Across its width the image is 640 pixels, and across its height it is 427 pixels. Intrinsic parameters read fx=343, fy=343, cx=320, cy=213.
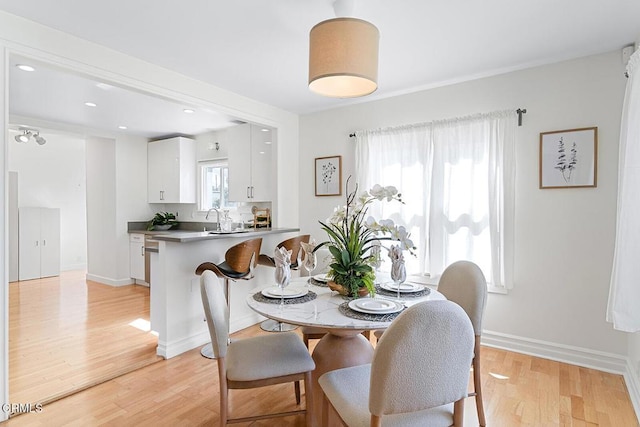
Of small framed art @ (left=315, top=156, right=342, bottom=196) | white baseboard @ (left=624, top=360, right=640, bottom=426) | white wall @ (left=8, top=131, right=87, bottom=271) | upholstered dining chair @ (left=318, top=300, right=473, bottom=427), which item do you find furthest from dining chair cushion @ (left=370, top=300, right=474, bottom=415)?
white wall @ (left=8, top=131, right=87, bottom=271)

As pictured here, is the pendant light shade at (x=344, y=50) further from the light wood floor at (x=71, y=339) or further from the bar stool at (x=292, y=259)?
the light wood floor at (x=71, y=339)

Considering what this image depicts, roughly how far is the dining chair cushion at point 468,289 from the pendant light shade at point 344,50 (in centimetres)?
127

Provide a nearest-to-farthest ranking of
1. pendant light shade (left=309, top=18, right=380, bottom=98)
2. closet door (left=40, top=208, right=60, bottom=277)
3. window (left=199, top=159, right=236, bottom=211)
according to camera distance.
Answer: pendant light shade (left=309, top=18, right=380, bottom=98)
window (left=199, top=159, right=236, bottom=211)
closet door (left=40, top=208, right=60, bottom=277)

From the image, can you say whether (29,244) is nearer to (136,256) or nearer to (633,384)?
(136,256)

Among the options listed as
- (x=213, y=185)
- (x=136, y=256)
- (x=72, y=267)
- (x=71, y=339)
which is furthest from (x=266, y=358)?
(x=72, y=267)

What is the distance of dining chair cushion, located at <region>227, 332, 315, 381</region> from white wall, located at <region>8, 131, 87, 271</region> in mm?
6337

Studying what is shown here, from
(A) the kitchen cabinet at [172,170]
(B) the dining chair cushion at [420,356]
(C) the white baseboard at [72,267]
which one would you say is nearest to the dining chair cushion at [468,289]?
(B) the dining chair cushion at [420,356]

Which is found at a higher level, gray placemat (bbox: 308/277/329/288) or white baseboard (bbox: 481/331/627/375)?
gray placemat (bbox: 308/277/329/288)

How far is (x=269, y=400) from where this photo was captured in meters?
2.28

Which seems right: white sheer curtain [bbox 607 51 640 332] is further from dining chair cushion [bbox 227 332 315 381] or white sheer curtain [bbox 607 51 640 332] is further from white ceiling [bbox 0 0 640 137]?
dining chair cushion [bbox 227 332 315 381]

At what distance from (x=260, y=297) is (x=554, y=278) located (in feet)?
7.96

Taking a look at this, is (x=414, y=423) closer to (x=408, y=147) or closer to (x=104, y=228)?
(x=408, y=147)

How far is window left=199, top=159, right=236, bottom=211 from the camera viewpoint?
5512 millimetres

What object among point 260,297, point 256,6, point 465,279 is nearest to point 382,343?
point 260,297
